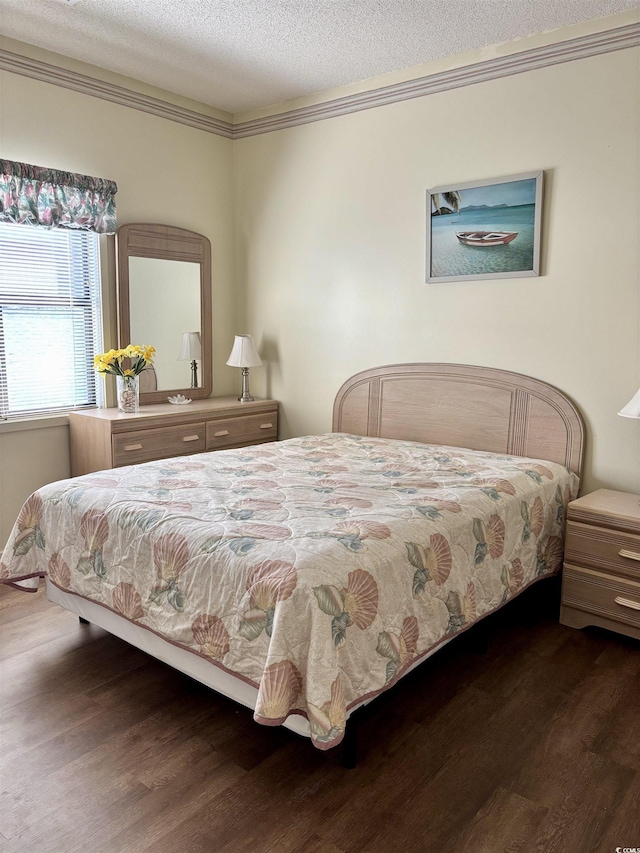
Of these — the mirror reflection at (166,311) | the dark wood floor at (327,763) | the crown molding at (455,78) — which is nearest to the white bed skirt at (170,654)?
the dark wood floor at (327,763)

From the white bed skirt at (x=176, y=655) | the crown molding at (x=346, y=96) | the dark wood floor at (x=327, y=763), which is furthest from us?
the crown molding at (x=346, y=96)

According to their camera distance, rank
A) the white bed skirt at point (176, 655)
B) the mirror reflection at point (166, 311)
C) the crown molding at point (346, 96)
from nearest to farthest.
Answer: the white bed skirt at point (176, 655), the crown molding at point (346, 96), the mirror reflection at point (166, 311)

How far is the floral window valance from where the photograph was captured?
3.28 meters

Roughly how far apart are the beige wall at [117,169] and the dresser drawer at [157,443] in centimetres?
45

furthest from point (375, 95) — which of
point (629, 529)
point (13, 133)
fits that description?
point (629, 529)

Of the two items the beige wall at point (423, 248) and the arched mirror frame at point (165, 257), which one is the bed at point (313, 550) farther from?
the arched mirror frame at point (165, 257)

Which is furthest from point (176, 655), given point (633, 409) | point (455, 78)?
point (455, 78)

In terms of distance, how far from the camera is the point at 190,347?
442 centimetres

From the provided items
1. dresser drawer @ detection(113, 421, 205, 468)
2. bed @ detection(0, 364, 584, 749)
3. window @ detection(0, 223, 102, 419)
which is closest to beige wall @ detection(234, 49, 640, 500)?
bed @ detection(0, 364, 584, 749)

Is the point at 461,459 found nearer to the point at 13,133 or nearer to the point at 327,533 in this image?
the point at 327,533

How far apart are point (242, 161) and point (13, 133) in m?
1.64

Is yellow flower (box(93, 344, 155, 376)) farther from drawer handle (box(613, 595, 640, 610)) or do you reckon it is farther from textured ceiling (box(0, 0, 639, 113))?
drawer handle (box(613, 595, 640, 610))

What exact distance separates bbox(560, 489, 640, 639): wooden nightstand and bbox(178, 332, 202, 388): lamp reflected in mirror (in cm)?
268

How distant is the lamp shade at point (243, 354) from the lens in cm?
436
